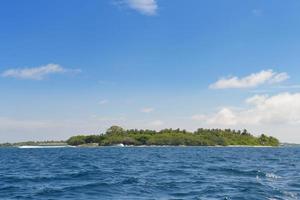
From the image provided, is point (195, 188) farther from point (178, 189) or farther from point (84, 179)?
point (84, 179)

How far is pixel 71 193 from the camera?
1383 inches

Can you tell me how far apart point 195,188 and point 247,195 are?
176 inches

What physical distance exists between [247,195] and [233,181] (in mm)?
8333

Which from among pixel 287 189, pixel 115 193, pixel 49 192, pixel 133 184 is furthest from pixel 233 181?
pixel 49 192

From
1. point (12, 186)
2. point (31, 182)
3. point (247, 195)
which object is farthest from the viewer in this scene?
point (31, 182)

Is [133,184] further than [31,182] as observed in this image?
No

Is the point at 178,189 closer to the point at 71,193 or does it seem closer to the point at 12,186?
the point at 71,193

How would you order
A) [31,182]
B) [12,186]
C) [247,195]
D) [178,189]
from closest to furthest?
[247,195] → [178,189] → [12,186] → [31,182]

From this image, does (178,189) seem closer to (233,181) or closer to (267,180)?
(233,181)

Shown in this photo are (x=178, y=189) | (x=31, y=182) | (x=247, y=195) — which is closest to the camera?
(x=247, y=195)

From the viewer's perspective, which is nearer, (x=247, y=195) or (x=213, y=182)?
(x=247, y=195)

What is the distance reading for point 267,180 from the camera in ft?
144

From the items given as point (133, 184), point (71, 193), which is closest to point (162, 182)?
point (133, 184)

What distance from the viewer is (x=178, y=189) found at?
36.6m
